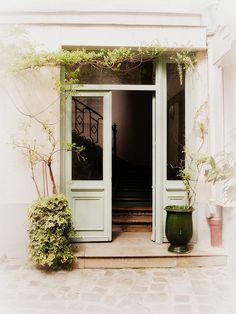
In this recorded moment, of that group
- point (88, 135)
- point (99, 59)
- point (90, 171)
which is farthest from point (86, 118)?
point (99, 59)

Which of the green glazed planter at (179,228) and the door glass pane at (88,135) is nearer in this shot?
the green glazed planter at (179,228)

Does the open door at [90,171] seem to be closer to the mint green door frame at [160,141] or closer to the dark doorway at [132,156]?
the mint green door frame at [160,141]

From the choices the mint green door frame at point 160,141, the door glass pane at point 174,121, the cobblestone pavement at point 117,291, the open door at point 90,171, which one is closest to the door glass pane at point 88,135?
the open door at point 90,171

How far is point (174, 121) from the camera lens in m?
6.17

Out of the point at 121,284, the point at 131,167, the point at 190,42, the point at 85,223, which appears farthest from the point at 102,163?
the point at 131,167

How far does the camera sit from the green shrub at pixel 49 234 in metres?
5.04

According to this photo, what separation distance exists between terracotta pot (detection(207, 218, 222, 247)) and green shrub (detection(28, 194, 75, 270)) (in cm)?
243

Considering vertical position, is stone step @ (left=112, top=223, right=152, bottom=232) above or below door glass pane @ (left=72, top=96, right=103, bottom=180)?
below

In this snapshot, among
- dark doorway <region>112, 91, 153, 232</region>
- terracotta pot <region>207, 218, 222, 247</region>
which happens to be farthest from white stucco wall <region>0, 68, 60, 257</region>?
terracotta pot <region>207, 218, 222, 247</region>

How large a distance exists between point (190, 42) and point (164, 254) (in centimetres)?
366

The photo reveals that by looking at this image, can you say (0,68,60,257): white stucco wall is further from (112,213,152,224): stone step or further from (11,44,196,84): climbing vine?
(112,213,152,224): stone step

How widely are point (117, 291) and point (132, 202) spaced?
3.48 meters

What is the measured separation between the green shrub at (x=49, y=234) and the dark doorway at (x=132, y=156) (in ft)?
7.30

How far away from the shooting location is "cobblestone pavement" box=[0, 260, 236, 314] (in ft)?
13.1
